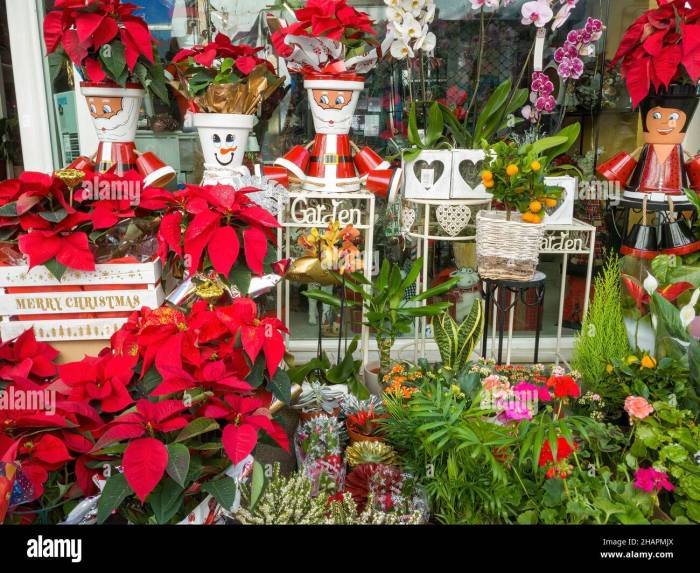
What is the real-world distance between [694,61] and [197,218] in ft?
5.82

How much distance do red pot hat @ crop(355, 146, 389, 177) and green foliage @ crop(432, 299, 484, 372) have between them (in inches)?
26.5

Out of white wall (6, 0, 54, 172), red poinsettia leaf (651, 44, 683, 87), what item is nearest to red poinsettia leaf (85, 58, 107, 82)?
white wall (6, 0, 54, 172)

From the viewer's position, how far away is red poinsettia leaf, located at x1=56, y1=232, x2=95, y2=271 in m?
1.69

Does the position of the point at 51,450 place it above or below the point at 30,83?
below

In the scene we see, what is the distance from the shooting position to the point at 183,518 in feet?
4.32

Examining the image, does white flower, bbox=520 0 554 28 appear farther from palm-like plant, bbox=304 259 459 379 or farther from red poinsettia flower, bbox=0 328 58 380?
red poinsettia flower, bbox=0 328 58 380

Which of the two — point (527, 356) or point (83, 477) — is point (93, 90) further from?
point (527, 356)

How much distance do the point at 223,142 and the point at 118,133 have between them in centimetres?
39

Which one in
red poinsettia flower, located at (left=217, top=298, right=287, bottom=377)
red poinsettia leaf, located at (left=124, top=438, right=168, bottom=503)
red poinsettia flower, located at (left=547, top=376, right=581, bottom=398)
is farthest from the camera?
red poinsettia flower, located at (left=547, top=376, right=581, bottom=398)

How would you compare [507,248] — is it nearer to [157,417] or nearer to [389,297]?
[389,297]

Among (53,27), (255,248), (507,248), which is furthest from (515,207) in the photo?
(53,27)

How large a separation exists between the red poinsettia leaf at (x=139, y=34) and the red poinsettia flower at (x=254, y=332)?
1.22m

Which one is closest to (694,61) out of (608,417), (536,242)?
(536,242)

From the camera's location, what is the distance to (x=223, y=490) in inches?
50.5
